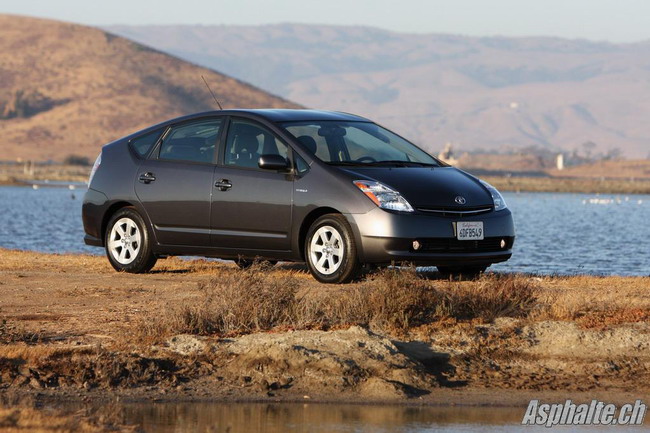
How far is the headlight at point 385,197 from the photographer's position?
12.0 meters

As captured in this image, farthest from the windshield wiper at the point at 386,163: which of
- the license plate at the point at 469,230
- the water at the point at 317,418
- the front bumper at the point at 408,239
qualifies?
the water at the point at 317,418

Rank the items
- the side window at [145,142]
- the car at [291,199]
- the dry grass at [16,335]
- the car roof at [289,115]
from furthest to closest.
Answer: the side window at [145,142] < the car roof at [289,115] < the car at [291,199] < the dry grass at [16,335]

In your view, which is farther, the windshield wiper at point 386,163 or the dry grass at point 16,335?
the windshield wiper at point 386,163

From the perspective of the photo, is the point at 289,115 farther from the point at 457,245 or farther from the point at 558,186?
the point at 558,186

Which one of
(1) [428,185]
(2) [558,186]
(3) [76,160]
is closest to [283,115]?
(1) [428,185]

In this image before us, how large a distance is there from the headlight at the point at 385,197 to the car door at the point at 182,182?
1.89 meters

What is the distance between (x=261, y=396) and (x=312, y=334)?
1.10m

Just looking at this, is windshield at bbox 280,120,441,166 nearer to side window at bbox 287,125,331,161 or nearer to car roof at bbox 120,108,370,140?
side window at bbox 287,125,331,161

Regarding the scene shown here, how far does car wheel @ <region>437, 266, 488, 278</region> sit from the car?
19 mm

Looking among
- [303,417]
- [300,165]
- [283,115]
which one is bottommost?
[303,417]

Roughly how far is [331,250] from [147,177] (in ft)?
8.32

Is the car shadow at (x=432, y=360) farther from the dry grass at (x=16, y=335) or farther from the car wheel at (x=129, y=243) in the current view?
the car wheel at (x=129, y=243)

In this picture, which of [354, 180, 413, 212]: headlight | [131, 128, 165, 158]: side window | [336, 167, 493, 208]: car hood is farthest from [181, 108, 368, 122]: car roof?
[354, 180, 413, 212]: headlight

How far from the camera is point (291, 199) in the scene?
12438 millimetres
